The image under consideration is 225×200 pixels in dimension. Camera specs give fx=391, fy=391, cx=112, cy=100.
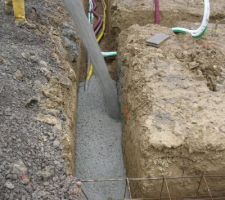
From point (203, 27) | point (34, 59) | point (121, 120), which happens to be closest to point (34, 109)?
point (34, 59)

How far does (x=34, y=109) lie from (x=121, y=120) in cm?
181

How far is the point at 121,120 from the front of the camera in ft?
19.0

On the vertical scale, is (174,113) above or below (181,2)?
below

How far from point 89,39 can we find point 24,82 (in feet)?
3.84

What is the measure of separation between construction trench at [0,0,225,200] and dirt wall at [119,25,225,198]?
0.04ft

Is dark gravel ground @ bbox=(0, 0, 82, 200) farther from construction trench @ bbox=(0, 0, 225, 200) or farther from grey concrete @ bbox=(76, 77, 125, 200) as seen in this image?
→ grey concrete @ bbox=(76, 77, 125, 200)

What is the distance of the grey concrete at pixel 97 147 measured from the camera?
4.62 m

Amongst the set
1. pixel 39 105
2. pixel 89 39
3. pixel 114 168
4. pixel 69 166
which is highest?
pixel 89 39

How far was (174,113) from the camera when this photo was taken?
4.39m

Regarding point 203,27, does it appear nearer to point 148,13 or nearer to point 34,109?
point 148,13

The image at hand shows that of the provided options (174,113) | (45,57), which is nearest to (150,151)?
(174,113)

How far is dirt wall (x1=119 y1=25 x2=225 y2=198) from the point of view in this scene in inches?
A: 159

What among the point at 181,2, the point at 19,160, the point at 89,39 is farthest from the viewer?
the point at 181,2

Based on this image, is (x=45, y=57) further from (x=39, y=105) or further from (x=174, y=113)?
(x=174, y=113)
